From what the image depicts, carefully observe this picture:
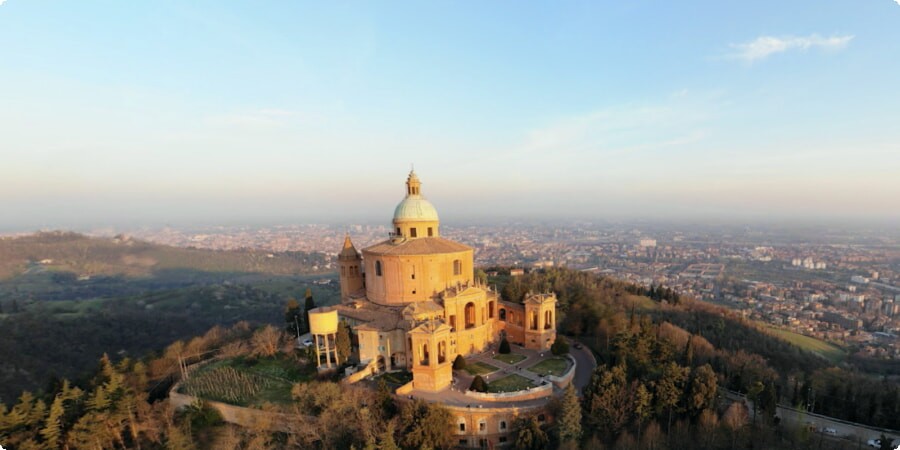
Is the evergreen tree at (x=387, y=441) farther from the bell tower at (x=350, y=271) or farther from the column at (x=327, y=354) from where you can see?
the bell tower at (x=350, y=271)

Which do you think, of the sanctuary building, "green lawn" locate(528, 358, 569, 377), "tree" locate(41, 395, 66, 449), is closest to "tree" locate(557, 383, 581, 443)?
"green lawn" locate(528, 358, 569, 377)

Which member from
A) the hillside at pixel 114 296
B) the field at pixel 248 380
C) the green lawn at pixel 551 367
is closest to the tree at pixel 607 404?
the green lawn at pixel 551 367

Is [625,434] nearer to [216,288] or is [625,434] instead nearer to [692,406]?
[692,406]

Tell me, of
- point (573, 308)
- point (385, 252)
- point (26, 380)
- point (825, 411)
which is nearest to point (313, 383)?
point (385, 252)

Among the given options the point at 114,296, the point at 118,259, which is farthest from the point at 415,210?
the point at 118,259

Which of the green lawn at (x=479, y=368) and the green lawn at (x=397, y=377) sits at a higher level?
the green lawn at (x=397, y=377)

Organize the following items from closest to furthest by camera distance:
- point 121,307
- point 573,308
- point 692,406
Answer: point 692,406, point 573,308, point 121,307

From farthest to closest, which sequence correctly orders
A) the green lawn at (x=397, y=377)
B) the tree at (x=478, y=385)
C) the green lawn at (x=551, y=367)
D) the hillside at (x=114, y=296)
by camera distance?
the hillside at (x=114, y=296)
the green lawn at (x=551, y=367)
the green lawn at (x=397, y=377)
the tree at (x=478, y=385)

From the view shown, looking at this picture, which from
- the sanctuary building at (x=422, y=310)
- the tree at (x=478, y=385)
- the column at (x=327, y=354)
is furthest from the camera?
the column at (x=327, y=354)
